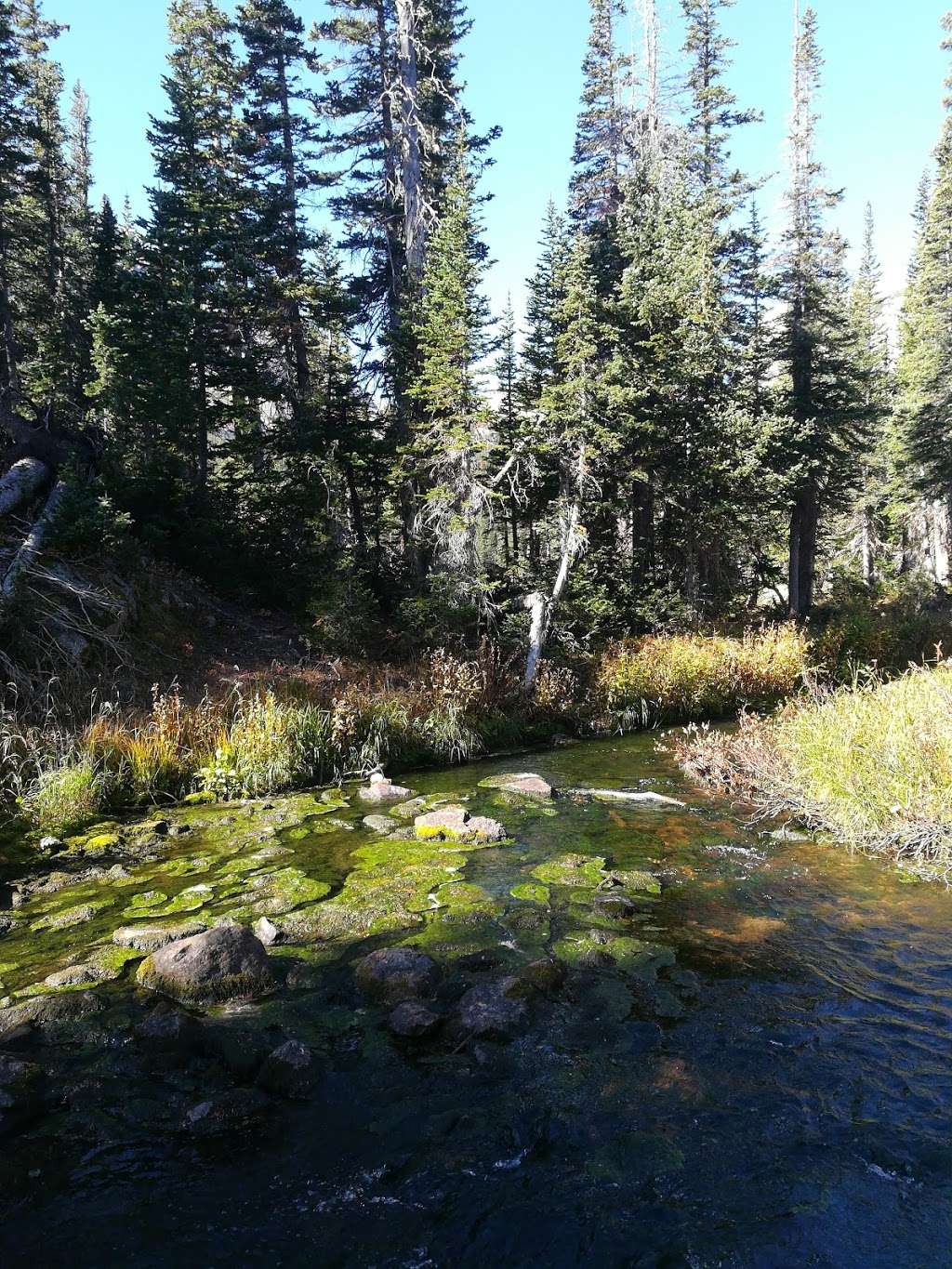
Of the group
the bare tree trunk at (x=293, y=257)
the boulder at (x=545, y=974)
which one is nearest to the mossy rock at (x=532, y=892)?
the boulder at (x=545, y=974)

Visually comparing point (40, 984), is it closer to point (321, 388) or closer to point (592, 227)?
point (321, 388)

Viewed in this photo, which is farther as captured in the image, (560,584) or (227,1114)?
(560,584)

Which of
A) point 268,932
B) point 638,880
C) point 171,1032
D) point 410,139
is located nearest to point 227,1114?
point 171,1032

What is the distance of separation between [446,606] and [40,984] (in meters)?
11.6

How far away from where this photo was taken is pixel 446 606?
16.2 metres

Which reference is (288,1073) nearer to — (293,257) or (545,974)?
(545,974)

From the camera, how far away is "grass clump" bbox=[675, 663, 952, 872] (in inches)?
285

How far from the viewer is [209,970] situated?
5.19 metres

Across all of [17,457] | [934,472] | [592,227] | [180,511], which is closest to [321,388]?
[180,511]

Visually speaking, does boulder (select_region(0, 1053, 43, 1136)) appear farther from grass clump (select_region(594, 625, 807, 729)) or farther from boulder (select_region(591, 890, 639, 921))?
grass clump (select_region(594, 625, 807, 729))

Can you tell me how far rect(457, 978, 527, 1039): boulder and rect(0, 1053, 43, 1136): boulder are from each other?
7.97 ft

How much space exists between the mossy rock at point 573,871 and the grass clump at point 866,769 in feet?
8.64

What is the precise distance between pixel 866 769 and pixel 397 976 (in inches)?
212

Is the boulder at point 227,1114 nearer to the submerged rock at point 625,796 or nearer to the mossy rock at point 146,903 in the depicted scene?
the mossy rock at point 146,903
